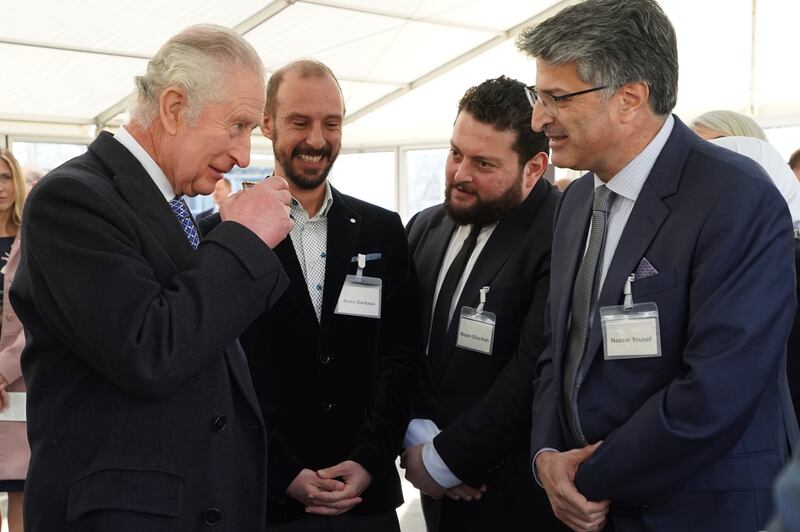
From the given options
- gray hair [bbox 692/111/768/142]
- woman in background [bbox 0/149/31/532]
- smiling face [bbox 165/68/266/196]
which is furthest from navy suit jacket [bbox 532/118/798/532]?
woman in background [bbox 0/149/31/532]

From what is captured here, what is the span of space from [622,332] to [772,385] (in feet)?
1.10

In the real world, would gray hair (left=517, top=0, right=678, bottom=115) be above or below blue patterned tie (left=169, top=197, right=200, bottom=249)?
above

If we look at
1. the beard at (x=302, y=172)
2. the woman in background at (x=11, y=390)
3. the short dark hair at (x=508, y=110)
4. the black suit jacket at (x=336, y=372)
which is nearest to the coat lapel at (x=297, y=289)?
the black suit jacket at (x=336, y=372)

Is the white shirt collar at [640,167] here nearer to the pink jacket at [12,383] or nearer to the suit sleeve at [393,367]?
the suit sleeve at [393,367]

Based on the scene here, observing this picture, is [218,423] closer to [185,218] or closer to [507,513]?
[185,218]

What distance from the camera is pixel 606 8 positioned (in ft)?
5.65

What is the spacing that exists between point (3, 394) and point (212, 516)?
242cm

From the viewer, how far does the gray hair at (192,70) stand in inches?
59.6

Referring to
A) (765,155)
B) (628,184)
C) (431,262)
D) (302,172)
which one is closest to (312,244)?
(302,172)

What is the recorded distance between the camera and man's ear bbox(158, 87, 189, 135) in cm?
151

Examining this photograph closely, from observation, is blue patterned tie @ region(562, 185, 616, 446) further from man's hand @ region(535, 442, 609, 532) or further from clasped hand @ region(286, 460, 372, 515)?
clasped hand @ region(286, 460, 372, 515)

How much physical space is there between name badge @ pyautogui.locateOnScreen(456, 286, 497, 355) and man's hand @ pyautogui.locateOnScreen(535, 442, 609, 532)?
0.45 meters

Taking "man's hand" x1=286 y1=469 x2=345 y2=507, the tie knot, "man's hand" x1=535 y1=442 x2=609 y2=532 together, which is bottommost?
"man's hand" x1=286 y1=469 x2=345 y2=507

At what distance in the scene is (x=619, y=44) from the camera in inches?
67.7
